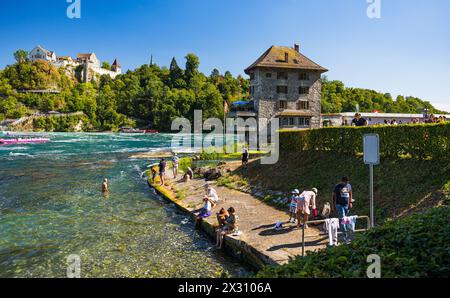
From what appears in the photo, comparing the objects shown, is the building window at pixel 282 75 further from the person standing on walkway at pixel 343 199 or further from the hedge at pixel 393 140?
the person standing on walkway at pixel 343 199

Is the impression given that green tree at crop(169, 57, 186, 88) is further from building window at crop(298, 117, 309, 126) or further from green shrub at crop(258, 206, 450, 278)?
green shrub at crop(258, 206, 450, 278)

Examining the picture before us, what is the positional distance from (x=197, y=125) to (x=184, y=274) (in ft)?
463

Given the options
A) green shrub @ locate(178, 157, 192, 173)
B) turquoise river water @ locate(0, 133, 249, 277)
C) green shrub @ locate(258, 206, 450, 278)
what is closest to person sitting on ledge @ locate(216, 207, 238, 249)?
turquoise river water @ locate(0, 133, 249, 277)

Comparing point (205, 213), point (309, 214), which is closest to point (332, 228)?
point (309, 214)

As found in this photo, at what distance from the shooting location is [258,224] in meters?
15.6

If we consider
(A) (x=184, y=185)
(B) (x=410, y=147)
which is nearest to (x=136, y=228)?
(A) (x=184, y=185)

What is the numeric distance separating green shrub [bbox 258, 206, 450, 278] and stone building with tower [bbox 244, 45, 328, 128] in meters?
45.7

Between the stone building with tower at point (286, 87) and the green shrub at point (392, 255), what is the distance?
150 ft

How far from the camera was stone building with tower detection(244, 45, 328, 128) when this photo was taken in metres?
53.4

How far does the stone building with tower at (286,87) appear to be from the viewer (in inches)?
2101

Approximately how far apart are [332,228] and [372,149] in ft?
10.4

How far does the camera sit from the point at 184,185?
27.4m

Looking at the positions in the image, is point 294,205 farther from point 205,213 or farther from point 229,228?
point 205,213

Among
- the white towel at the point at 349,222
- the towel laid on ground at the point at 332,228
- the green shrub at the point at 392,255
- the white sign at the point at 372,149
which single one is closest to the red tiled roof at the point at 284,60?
the white towel at the point at 349,222
